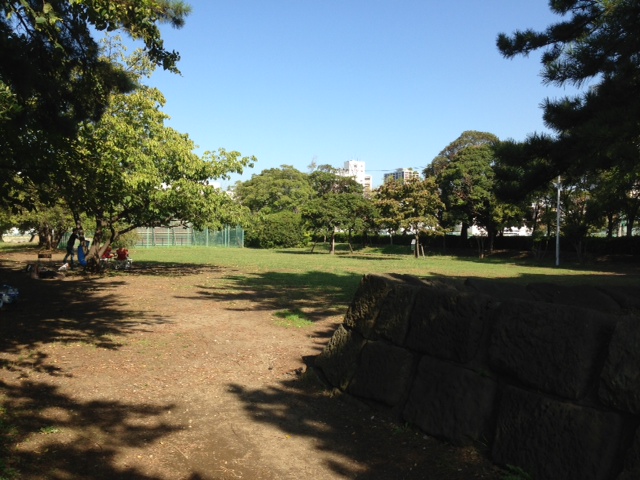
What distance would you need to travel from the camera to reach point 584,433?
112 inches

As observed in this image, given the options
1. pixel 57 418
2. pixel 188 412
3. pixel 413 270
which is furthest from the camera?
pixel 413 270

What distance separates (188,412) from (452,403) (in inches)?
82.2

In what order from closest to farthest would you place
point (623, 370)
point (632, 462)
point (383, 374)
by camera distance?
1. point (632, 462)
2. point (623, 370)
3. point (383, 374)

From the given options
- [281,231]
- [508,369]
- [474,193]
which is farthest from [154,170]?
[281,231]

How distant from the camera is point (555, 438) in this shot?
2.97 meters

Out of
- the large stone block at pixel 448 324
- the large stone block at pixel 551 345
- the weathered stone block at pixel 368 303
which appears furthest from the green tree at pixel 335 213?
the large stone block at pixel 551 345

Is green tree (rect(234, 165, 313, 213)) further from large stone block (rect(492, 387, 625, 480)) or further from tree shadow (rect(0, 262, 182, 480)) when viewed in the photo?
large stone block (rect(492, 387, 625, 480))

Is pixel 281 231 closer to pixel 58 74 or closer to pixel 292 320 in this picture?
pixel 292 320

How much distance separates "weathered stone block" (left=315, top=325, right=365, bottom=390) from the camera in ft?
15.2

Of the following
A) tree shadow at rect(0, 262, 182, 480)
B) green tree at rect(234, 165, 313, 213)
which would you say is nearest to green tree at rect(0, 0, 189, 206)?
tree shadow at rect(0, 262, 182, 480)

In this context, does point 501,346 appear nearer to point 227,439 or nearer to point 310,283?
point 227,439

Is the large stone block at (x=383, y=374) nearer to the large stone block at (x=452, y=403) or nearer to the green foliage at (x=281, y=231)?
the large stone block at (x=452, y=403)

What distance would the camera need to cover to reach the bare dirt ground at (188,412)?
3391mm

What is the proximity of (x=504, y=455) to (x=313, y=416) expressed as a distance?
158 cm
